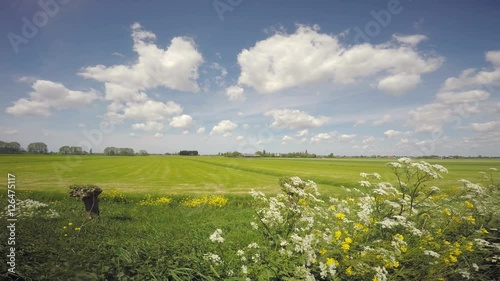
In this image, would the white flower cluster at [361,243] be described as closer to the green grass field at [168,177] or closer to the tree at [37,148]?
the green grass field at [168,177]

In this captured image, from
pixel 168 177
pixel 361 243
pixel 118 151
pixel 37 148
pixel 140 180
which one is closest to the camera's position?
pixel 361 243

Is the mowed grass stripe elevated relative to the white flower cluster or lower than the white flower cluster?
lower

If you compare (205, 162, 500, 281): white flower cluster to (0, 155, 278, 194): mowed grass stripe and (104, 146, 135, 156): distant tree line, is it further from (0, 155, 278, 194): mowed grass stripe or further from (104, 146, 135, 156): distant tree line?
(104, 146, 135, 156): distant tree line

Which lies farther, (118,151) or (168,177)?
(118,151)

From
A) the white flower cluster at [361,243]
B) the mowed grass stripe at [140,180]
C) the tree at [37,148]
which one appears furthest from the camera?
the tree at [37,148]

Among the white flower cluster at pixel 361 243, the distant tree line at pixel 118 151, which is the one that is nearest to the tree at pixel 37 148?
the distant tree line at pixel 118 151

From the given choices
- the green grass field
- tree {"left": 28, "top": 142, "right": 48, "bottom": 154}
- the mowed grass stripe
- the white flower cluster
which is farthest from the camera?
tree {"left": 28, "top": 142, "right": 48, "bottom": 154}

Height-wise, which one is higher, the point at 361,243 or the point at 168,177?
the point at 361,243

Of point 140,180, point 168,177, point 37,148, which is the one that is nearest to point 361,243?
point 140,180

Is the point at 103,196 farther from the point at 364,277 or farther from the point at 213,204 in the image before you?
the point at 364,277

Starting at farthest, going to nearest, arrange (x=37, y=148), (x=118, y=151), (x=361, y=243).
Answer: (x=118, y=151) < (x=37, y=148) < (x=361, y=243)

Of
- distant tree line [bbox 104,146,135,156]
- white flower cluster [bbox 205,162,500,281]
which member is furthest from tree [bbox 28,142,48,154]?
white flower cluster [bbox 205,162,500,281]

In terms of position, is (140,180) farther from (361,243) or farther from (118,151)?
(118,151)

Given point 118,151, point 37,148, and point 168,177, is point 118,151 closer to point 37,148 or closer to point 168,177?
point 37,148
